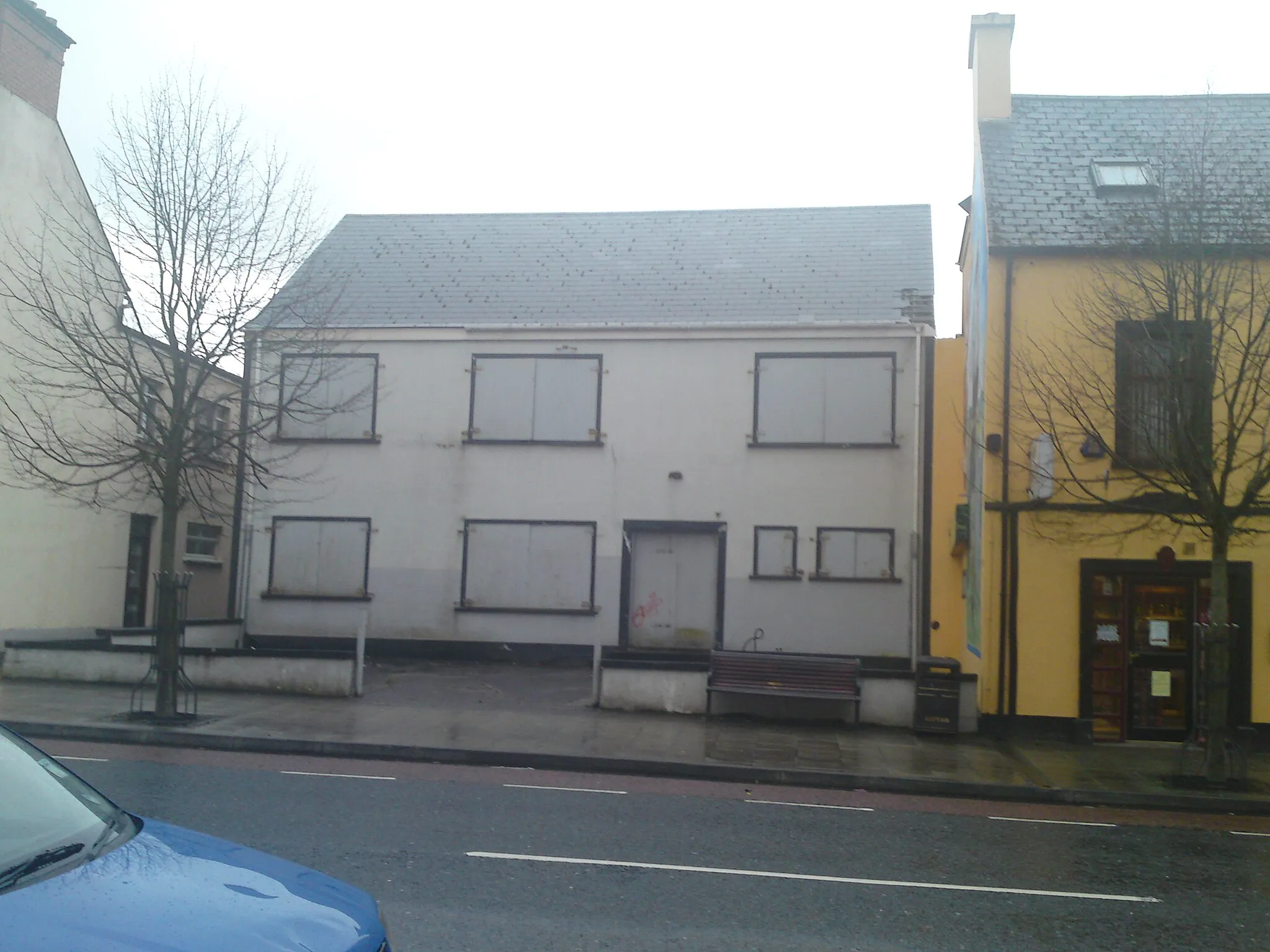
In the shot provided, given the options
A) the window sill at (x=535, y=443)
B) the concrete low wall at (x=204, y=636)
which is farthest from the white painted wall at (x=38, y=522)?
the window sill at (x=535, y=443)

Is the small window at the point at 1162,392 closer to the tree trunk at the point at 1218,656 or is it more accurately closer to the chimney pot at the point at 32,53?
the tree trunk at the point at 1218,656

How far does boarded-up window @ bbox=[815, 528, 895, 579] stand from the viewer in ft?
67.9

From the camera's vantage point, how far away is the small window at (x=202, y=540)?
86.8 ft

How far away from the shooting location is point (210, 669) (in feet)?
55.7

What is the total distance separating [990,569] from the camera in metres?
15.6

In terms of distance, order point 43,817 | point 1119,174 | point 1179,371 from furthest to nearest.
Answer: point 1119,174 → point 1179,371 → point 43,817

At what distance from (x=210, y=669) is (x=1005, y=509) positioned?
1210 centimetres

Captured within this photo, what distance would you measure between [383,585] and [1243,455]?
1529cm

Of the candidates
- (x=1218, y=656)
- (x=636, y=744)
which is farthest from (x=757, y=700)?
(x=1218, y=656)

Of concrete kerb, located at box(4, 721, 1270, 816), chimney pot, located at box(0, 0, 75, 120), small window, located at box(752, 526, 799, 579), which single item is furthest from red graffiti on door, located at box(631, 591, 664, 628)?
chimney pot, located at box(0, 0, 75, 120)

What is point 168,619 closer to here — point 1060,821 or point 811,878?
point 811,878

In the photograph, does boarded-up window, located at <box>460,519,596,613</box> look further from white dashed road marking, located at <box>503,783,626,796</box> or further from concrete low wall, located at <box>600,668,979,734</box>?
white dashed road marking, located at <box>503,783,626,796</box>

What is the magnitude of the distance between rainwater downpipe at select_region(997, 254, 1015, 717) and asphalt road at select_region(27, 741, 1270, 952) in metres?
4.13

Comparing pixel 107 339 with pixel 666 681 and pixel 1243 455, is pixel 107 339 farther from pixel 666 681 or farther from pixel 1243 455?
pixel 1243 455
